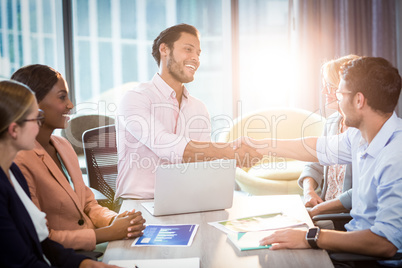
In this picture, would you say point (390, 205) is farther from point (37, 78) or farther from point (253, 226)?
point (37, 78)

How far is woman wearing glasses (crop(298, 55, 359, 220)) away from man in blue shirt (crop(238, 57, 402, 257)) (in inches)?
10.1

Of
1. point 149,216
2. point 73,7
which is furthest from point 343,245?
point 73,7

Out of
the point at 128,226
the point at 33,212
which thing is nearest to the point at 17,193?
the point at 33,212

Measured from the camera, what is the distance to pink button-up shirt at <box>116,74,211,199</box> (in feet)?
7.91

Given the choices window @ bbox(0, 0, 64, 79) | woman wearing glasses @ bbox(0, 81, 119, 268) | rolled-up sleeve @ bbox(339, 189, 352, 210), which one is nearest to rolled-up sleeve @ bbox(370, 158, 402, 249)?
rolled-up sleeve @ bbox(339, 189, 352, 210)

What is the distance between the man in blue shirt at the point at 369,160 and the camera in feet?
5.03

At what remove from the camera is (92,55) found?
16.9ft

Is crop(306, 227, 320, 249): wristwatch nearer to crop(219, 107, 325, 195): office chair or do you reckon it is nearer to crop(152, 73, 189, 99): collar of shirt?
crop(152, 73, 189, 99): collar of shirt

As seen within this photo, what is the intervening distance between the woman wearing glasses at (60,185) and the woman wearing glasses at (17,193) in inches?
11.2

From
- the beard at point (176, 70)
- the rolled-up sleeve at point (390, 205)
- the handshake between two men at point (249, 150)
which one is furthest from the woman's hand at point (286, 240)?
the beard at point (176, 70)

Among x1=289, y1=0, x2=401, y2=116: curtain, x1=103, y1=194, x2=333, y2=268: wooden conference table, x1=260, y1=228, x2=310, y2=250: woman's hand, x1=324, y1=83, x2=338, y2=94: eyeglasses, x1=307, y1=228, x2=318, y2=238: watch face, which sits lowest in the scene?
x1=103, y1=194, x2=333, y2=268: wooden conference table

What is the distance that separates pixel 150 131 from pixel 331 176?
3.95ft

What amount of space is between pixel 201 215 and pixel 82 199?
0.58 m

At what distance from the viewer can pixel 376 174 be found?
1694 mm
